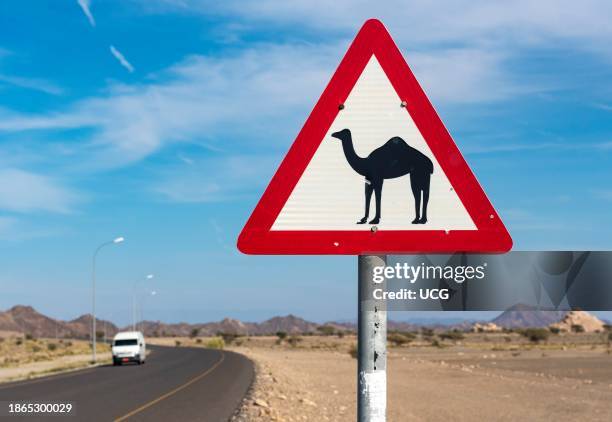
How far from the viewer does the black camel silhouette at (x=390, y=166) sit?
9.50ft

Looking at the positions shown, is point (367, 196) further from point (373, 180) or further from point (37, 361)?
point (37, 361)

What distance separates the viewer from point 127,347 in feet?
174

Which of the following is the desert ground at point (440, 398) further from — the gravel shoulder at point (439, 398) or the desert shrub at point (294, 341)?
the desert shrub at point (294, 341)

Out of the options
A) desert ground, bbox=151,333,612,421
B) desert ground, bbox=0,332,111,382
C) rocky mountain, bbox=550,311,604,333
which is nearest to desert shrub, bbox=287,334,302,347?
desert ground, bbox=0,332,111,382

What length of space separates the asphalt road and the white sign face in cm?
1705

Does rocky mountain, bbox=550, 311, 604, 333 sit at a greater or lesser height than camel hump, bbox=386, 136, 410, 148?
lesser

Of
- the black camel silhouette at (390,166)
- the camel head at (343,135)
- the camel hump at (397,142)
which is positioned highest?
the camel head at (343,135)

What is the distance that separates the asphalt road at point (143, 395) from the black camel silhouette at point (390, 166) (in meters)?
17.2

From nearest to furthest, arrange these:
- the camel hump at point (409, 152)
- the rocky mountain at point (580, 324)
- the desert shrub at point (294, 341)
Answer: the camel hump at point (409, 152) < the desert shrub at point (294, 341) < the rocky mountain at point (580, 324)

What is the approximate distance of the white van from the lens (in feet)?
174

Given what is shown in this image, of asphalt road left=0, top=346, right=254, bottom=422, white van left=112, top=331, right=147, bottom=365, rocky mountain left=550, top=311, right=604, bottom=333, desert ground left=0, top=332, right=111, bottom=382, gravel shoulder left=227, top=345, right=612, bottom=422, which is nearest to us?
asphalt road left=0, top=346, right=254, bottom=422

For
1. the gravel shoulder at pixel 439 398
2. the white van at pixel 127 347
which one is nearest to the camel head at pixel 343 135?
the gravel shoulder at pixel 439 398

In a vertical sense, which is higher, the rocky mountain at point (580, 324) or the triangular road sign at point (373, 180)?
the triangular road sign at point (373, 180)

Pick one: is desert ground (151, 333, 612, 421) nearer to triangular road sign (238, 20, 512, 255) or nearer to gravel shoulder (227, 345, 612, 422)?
gravel shoulder (227, 345, 612, 422)
